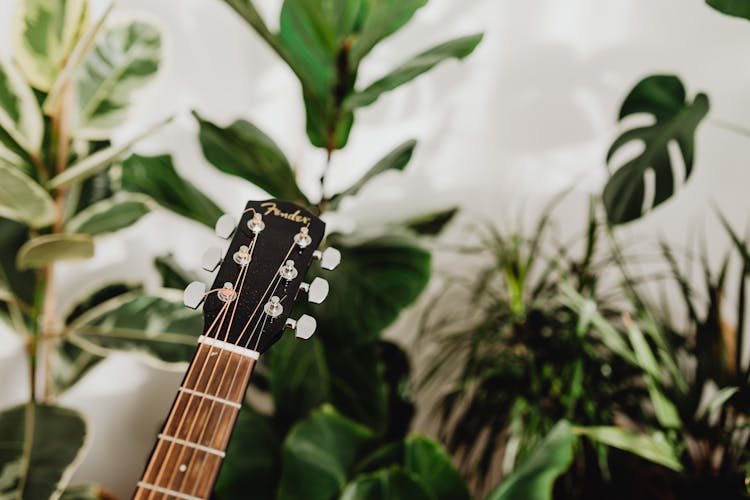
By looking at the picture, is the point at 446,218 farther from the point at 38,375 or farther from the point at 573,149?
the point at 38,375

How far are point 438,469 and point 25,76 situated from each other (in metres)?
0.82

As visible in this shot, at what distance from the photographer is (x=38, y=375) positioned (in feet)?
3.55

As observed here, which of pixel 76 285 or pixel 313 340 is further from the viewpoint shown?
pixel 76 285

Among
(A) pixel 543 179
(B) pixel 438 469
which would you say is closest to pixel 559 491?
(B) pixel 438 469

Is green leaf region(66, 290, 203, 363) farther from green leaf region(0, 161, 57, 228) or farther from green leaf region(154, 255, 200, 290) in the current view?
green leaf region(0, 161, 57, 228)

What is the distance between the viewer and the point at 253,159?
2.88ft

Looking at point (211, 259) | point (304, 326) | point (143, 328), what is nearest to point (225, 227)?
point (211, 259)

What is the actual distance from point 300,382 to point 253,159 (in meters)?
0.37

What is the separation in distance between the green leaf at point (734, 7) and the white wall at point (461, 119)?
53cm

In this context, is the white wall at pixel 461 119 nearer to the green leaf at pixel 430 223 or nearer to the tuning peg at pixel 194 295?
the green leaf at pixel 430 223

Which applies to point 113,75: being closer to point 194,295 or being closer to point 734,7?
point 194,295

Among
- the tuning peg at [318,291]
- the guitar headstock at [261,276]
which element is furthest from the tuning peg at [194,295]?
the tuning peg at [318,291]

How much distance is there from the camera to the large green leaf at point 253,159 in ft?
2.86

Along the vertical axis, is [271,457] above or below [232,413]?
below
